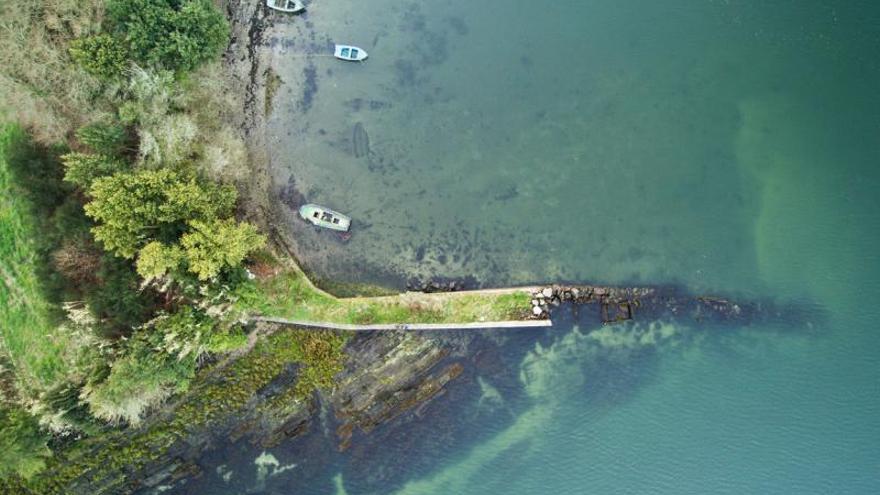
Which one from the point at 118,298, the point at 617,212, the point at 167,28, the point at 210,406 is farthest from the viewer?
the point at 617,212

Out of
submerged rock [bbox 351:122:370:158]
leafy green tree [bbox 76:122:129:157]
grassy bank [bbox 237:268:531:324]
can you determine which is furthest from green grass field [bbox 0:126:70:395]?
submerged rock [bbox 351:122:370:158]

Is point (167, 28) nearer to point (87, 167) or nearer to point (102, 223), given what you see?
point (87, 167)

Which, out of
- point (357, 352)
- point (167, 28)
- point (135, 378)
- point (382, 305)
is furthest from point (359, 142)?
point (135, 378)

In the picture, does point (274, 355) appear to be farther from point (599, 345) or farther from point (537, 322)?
point (599, 345)

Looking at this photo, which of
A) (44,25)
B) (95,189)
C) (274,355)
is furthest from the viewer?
(274,355)

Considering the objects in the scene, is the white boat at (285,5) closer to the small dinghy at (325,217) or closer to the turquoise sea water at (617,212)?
the turquoise sea water at (617,212)

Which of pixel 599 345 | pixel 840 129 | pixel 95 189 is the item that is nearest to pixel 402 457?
pixel 599 345
